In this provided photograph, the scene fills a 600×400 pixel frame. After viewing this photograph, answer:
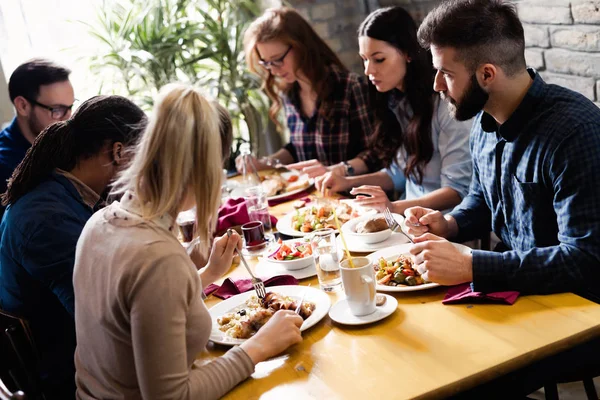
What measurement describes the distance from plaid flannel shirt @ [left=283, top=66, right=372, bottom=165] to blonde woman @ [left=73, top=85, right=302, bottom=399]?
73.4 inches

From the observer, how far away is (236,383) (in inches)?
51.1

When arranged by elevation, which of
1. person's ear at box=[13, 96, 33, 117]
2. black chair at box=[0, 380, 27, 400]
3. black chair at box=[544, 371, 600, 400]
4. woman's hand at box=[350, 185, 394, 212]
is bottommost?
black chair at box=[544, 371, 600, 400]

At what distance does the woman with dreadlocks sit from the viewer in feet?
5.45

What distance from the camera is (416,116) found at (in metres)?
2.56

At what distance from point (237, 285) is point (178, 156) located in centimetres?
66

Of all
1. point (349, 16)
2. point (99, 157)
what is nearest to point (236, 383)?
point (99, 157)

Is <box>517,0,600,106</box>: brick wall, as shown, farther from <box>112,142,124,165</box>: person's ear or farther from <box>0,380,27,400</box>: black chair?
<box>0,380,27,400</box>: black chair

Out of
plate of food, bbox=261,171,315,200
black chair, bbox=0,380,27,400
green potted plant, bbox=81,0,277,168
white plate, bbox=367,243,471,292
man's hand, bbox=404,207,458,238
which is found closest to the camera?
black chair, bbox=0,380,27,400

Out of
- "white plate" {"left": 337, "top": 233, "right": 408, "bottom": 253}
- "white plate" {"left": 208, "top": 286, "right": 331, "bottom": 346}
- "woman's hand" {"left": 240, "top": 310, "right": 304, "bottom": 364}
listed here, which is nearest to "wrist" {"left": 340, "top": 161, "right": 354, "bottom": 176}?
"white plate" {"left": 337, "top": 233, "right": 408, "bottom": 253}

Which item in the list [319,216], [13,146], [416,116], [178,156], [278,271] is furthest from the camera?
[13,146]

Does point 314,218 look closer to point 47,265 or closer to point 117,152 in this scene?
point 117,152

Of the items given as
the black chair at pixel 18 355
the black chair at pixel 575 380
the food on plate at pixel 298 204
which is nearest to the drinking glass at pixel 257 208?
the food on plate at pixel 298 204

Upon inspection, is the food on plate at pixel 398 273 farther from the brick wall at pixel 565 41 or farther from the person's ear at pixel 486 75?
the brick wall at pixel 565 41

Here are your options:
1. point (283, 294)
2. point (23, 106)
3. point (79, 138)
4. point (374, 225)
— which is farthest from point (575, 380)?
point (23, 106)
